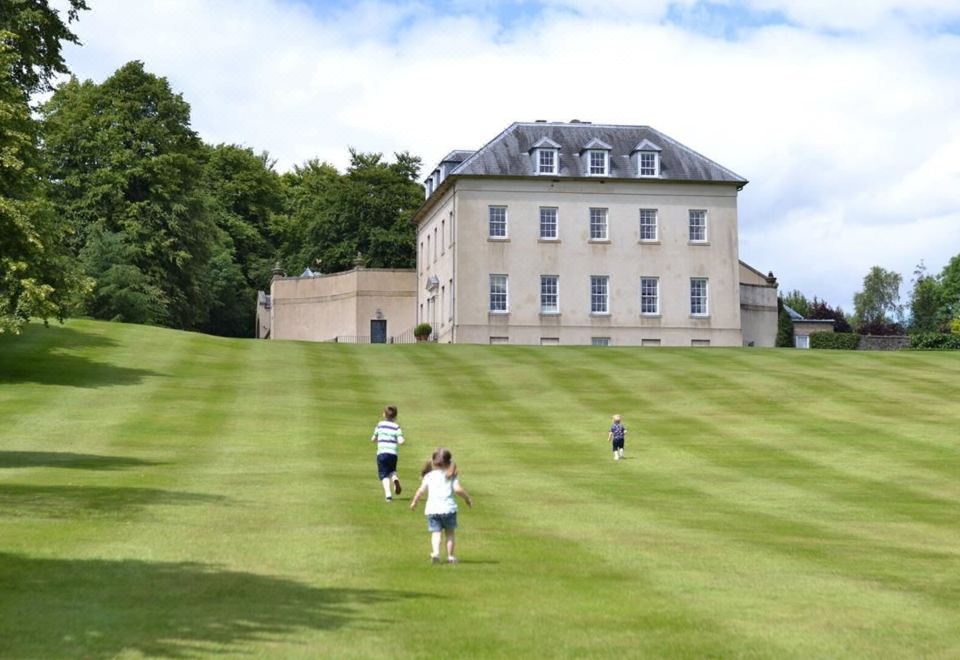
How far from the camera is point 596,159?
282 feet

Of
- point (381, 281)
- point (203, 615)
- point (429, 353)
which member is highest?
point (381, 281)

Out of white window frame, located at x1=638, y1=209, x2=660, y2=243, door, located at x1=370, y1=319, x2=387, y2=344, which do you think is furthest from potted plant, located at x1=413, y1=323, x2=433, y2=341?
white window frame, located at x1=638, y1=209, x2=660, y2=243

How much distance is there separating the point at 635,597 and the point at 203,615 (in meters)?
4.78

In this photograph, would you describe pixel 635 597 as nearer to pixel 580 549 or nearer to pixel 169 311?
pixel 580 549

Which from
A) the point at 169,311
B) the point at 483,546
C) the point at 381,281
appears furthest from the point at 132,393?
the point at 381,281

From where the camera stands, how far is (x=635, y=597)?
15641 millimetres

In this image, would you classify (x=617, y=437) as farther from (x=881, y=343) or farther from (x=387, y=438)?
(x=881, y=343)

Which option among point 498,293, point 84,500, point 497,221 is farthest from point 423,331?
point 84,500

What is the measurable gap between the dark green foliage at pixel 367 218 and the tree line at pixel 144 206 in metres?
0.13

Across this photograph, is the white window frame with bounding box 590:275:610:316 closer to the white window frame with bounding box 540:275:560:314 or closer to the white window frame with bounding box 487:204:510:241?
the white window frame with bounding box 540:275:560:314

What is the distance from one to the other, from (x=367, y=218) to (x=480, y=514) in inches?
3670

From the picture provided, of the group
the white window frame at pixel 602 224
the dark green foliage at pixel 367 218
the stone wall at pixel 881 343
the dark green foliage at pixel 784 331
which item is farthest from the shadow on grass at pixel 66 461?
the dark green foliage at pixel 367 218

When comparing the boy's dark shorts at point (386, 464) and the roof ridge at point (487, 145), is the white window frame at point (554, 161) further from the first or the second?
the boy's dark shorts at point (386, 464)

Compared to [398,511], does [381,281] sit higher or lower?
higher
